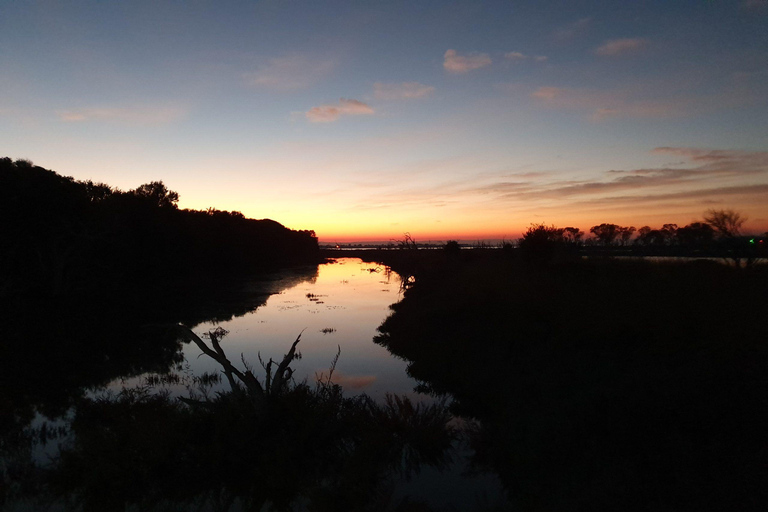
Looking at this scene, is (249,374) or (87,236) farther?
(87,236)

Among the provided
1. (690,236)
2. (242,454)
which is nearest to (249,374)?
(242,454)

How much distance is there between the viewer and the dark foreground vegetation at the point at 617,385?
22.8 ft

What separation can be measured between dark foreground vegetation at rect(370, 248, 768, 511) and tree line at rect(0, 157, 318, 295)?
101ft

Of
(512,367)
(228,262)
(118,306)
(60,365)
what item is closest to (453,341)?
(512,367)

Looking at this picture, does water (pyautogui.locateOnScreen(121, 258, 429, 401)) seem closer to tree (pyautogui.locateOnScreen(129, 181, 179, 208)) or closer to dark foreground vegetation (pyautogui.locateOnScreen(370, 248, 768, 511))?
dark foreground vegetation (pyautogui.locateOnScreen(370, 248, 768, 511))

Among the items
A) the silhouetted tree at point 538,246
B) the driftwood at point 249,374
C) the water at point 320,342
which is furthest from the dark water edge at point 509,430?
the silhouetted tree at point 538,246

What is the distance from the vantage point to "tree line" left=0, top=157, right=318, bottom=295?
32.1m

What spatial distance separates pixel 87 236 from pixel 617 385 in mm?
38074

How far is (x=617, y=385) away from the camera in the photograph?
962 cm

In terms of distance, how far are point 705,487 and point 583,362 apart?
18.8 ft

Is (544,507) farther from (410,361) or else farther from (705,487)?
(410,361)

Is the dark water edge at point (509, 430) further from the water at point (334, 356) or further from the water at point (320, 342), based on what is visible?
the water at point (320, 342)

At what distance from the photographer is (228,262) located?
8094 cm

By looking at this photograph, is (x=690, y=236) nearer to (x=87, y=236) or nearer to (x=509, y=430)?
(x=509, y=430)
